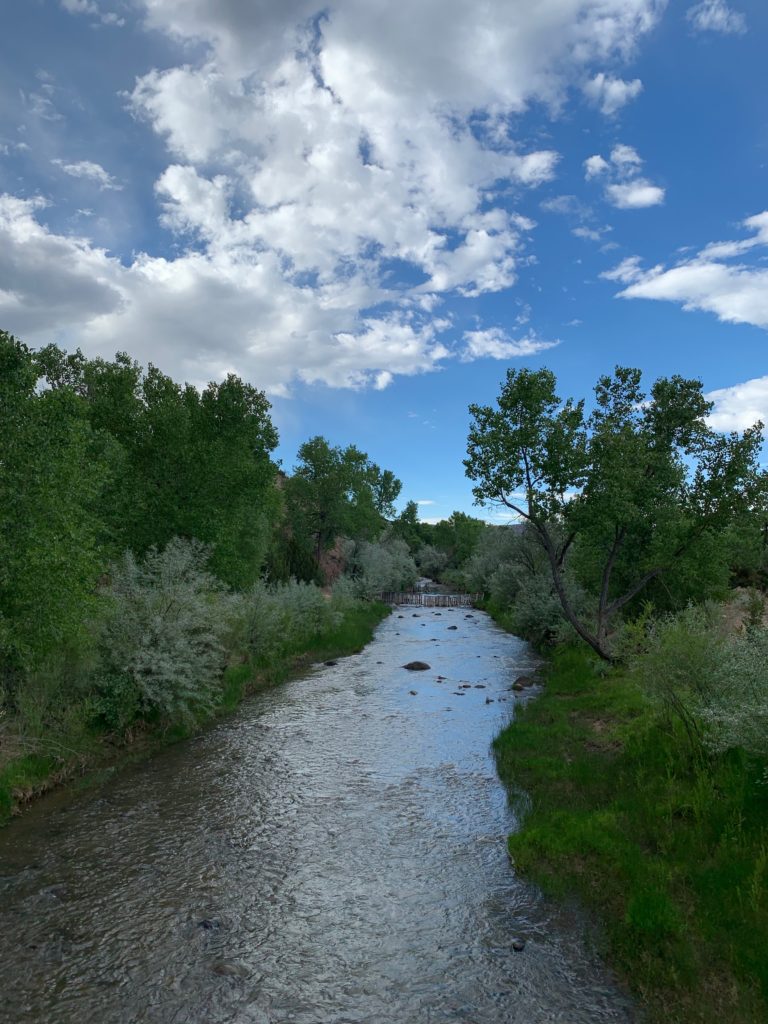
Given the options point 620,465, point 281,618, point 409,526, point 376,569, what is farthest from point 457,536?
point 620,465

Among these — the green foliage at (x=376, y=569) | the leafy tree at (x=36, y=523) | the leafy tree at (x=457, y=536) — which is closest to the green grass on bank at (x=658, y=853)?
the leafy tree at (x=36, y=523)

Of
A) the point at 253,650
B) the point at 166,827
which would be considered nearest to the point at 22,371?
the point at 166,827

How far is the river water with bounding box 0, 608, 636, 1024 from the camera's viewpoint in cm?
760

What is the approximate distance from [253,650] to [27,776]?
1484cm

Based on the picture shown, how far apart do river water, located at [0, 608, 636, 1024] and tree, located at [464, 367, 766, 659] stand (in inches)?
377

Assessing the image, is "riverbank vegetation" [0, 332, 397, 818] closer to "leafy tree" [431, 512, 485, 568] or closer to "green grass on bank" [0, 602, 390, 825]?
"green grass on bank" [0, 602, 390, 825]

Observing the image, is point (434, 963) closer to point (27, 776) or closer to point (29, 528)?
point (27, 776)

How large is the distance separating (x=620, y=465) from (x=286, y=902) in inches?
683

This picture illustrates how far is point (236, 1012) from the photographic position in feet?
24.2

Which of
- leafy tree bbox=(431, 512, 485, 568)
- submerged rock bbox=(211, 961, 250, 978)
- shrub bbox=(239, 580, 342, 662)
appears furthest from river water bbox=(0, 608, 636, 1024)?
leafy tree bbox=(431, 512, 485, 568)

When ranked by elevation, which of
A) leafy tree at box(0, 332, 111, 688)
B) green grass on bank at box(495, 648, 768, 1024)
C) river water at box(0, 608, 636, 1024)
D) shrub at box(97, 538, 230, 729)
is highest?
leafy tree at box(0, 332, 111, 688)

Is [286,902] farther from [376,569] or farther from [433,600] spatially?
[433,600]

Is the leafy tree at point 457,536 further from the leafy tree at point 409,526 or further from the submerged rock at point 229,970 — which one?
the submerged rock at point 229,970

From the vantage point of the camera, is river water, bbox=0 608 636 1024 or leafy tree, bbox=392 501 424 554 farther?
leafy tree, bbox=392 501 424 554
